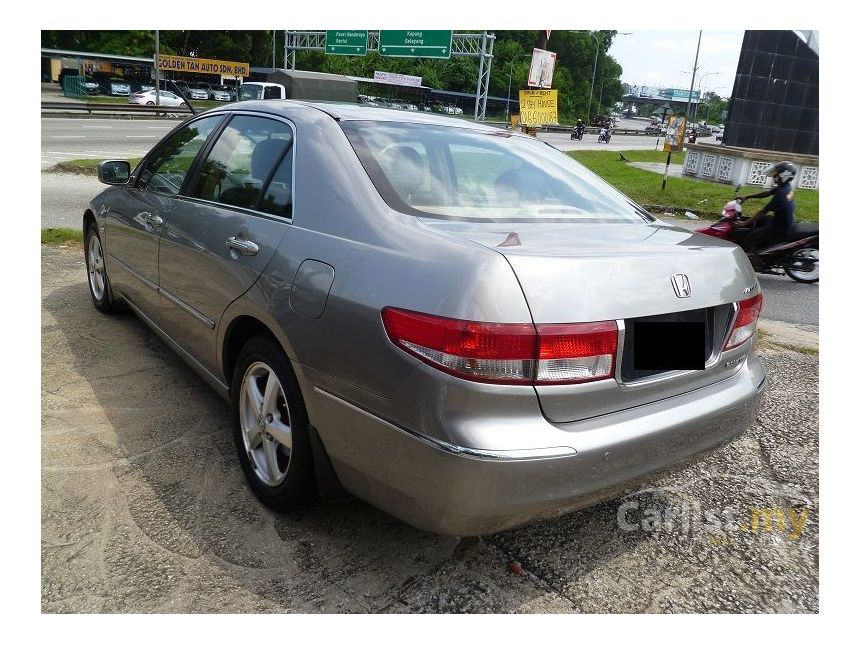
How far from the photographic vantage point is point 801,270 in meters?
8.79

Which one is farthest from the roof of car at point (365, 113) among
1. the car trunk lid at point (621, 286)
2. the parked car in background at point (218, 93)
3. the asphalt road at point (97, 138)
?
the parked car in background at point (218, 93)

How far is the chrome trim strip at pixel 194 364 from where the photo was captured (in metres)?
3.22

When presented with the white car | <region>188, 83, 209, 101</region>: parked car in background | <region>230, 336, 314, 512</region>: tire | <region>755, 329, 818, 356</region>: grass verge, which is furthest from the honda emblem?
<region>188, 83, 209, 101</region>: parked car in background

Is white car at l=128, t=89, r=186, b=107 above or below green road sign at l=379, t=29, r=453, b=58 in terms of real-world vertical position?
below

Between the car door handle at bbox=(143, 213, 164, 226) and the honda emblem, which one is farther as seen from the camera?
the car door handle at bbox=(143, 213, 164, 226)

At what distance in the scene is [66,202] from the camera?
33.8 ft

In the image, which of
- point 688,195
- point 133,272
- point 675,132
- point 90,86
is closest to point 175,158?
point 133,272

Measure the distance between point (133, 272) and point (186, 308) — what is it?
101cm

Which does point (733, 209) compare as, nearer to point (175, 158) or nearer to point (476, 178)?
point (476, 178)

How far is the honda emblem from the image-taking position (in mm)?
2285

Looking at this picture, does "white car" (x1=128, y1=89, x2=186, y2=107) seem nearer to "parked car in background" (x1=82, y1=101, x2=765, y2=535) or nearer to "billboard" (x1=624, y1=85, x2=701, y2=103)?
"parked car in background" (x1=82, y1=101, x2=765, y2=535)

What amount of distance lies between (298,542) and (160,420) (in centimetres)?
133

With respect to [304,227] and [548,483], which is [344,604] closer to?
[548,483]

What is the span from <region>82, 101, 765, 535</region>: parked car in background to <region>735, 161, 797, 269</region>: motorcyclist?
6.14 m
